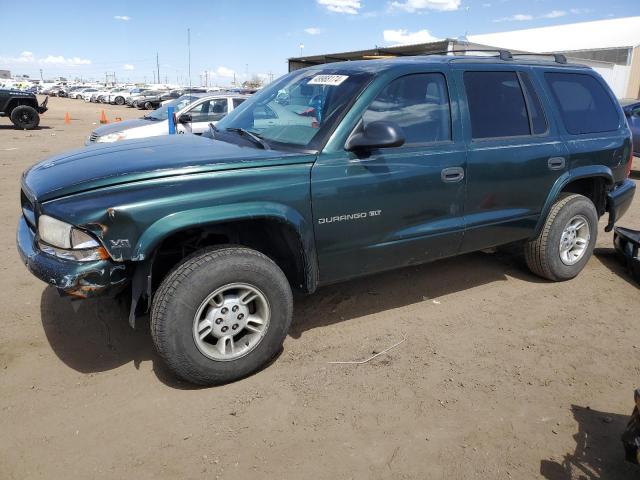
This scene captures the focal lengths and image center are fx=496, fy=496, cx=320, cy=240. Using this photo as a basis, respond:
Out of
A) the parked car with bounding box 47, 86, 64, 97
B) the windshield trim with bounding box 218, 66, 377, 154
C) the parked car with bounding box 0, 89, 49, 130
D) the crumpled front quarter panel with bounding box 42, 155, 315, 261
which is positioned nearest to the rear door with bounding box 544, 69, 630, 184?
the windshield trim with bounding box 218, 66, 377, 154

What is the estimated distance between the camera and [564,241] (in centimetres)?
454

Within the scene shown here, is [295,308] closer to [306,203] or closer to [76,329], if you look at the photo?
[306,203]

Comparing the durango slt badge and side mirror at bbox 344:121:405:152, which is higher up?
side mirror at bbox 344:121:405:152

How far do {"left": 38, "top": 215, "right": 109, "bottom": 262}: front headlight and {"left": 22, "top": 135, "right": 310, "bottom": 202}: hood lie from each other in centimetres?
18

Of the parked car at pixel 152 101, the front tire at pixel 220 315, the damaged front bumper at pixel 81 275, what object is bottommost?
the front tire at pixel 220 315

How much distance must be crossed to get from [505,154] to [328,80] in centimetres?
146

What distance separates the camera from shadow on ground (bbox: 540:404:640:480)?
2350 millimetres

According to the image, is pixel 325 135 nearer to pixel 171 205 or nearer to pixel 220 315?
pixel 171 205

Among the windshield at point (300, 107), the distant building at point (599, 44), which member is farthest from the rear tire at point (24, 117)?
the distant building at point (599, 44)

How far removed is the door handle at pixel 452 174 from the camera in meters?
3.51

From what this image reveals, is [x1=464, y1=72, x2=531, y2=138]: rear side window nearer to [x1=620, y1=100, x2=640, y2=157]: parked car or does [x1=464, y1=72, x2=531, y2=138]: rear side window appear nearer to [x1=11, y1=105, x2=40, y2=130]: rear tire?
[x1=620, y1=100, x2=640, y2=157]: parked car

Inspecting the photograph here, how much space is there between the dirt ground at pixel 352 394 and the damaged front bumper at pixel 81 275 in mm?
412

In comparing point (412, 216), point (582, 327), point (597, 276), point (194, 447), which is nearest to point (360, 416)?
point (194, 447)

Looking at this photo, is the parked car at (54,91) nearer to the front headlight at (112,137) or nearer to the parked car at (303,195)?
the front headlight at (112,137)
